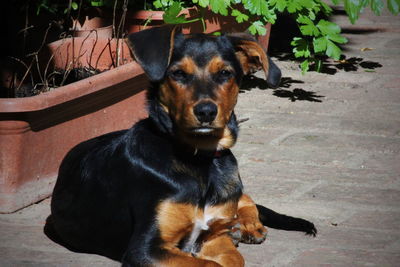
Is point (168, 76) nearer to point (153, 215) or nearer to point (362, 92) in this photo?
point (153, 215)

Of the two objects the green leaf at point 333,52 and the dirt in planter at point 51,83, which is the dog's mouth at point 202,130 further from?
the green leaf at point 333,52

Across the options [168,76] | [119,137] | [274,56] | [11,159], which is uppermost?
[168,76]

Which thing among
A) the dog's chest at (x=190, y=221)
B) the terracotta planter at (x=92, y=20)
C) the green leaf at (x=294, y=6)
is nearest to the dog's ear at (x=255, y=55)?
the dog's chest at (x=190, y=221)

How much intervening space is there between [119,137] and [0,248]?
0.94 metres

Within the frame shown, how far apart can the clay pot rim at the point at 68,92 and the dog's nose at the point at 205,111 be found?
134 cm

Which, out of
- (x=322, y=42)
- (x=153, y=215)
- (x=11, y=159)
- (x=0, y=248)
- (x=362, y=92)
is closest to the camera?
(x=153, y=215)

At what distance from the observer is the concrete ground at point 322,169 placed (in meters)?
4.42

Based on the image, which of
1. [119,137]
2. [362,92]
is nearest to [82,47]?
[119,137]

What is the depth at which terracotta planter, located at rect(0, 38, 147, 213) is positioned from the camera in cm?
486

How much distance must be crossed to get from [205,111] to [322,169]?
2076mm

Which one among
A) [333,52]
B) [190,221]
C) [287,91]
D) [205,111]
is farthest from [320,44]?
[190,221]

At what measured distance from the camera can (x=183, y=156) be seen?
4195mm

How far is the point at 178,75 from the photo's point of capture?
162 inches

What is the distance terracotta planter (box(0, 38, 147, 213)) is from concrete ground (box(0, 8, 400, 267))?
16 centimetres
